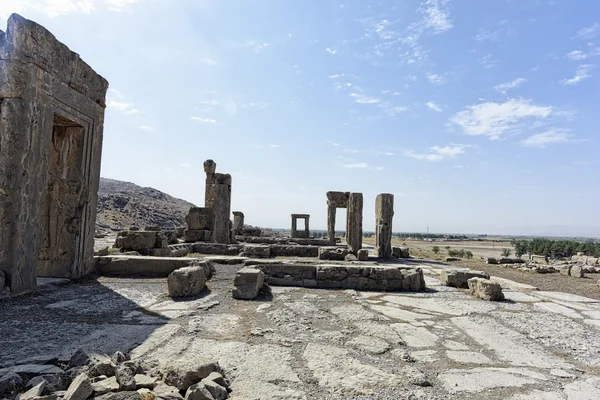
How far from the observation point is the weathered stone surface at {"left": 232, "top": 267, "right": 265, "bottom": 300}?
568 centimetres

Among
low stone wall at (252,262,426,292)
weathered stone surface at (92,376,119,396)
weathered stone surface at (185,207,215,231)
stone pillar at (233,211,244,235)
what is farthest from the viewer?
stone pillar at (233,211,244,235)

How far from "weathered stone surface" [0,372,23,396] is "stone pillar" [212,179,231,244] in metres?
14.2

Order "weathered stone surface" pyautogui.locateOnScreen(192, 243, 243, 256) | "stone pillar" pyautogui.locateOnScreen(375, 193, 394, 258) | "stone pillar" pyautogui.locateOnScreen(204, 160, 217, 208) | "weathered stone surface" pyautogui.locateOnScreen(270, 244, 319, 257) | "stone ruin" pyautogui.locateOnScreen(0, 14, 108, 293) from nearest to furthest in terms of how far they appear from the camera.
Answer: "stone ruin" pyautogui.locateOnScreen(0, 14, 108, 293) < "weathered stone surface" pyautogui.locateOnScreen(192, 243, 243, 256) < "weathered stone surface" pyautogui.locateOnScreen(270, 244, 319, 257) < "stone pillar" pyautogui.locateOnScreen(375, 193, 394, 258) < "stone pillar" pyautogui.locateOnScreen(204, 160, 217, 208)

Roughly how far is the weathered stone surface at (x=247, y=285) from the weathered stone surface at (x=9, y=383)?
11.3 ft

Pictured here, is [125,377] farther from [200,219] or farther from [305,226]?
[305,226]

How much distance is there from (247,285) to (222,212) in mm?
11242

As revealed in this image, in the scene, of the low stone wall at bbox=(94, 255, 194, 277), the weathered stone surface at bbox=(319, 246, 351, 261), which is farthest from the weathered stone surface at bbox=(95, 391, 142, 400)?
the weathered stone surface at bbox=(319, 246, 351, 261)

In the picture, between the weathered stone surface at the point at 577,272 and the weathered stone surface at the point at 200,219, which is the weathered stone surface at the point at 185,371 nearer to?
the weathered stone surface at the point at 577,272

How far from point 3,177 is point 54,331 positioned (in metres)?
2.96

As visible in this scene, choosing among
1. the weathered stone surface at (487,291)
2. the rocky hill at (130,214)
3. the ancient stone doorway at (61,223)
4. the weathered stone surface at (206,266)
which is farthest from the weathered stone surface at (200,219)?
the rocky hill at (130,214)

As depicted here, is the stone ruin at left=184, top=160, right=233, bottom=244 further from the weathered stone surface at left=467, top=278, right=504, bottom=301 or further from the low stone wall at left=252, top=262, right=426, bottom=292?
the weathered stone surface at left=467, top=278, right=504, bottom=301

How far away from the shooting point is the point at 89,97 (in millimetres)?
7086

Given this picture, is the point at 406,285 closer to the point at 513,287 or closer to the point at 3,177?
the point at 513,287

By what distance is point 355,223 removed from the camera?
16.1 m
